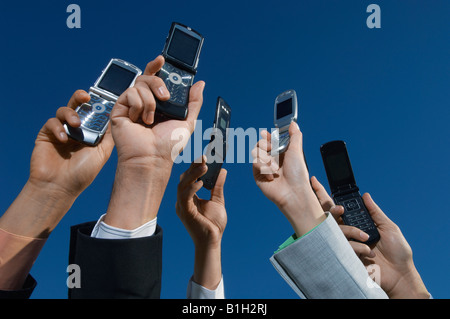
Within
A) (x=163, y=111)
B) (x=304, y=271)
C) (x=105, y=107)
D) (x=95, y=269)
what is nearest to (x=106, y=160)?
(x=105, y=107)

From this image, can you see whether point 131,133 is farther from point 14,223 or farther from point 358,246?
point 358,246

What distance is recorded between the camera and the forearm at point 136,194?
5.45 feet

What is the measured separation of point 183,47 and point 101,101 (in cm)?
90

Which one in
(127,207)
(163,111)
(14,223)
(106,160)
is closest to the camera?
(127,207)

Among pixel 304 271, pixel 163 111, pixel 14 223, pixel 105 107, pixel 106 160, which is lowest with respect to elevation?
pixel 304 271

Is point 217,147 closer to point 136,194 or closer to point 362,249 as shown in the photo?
point 362,249

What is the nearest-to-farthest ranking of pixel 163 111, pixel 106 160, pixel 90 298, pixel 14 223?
pixel 90 298 → pixel 163 111 → pixel 14 223 → pixel 106 160

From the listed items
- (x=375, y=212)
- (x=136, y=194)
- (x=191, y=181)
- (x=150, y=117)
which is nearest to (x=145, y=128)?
(x=150, y=117)

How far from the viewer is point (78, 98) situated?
287 cm

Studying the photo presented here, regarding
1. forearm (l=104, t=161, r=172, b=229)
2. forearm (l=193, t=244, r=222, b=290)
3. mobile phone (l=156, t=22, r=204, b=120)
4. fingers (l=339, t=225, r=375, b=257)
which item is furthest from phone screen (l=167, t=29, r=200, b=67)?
fingers (l=339, t=225, r=375, b=257)

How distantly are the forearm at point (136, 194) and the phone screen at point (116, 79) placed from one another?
1.63m


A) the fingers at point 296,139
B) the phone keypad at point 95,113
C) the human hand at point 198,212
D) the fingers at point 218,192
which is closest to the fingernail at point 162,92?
the human hand at point 198,212

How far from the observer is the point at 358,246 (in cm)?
283
